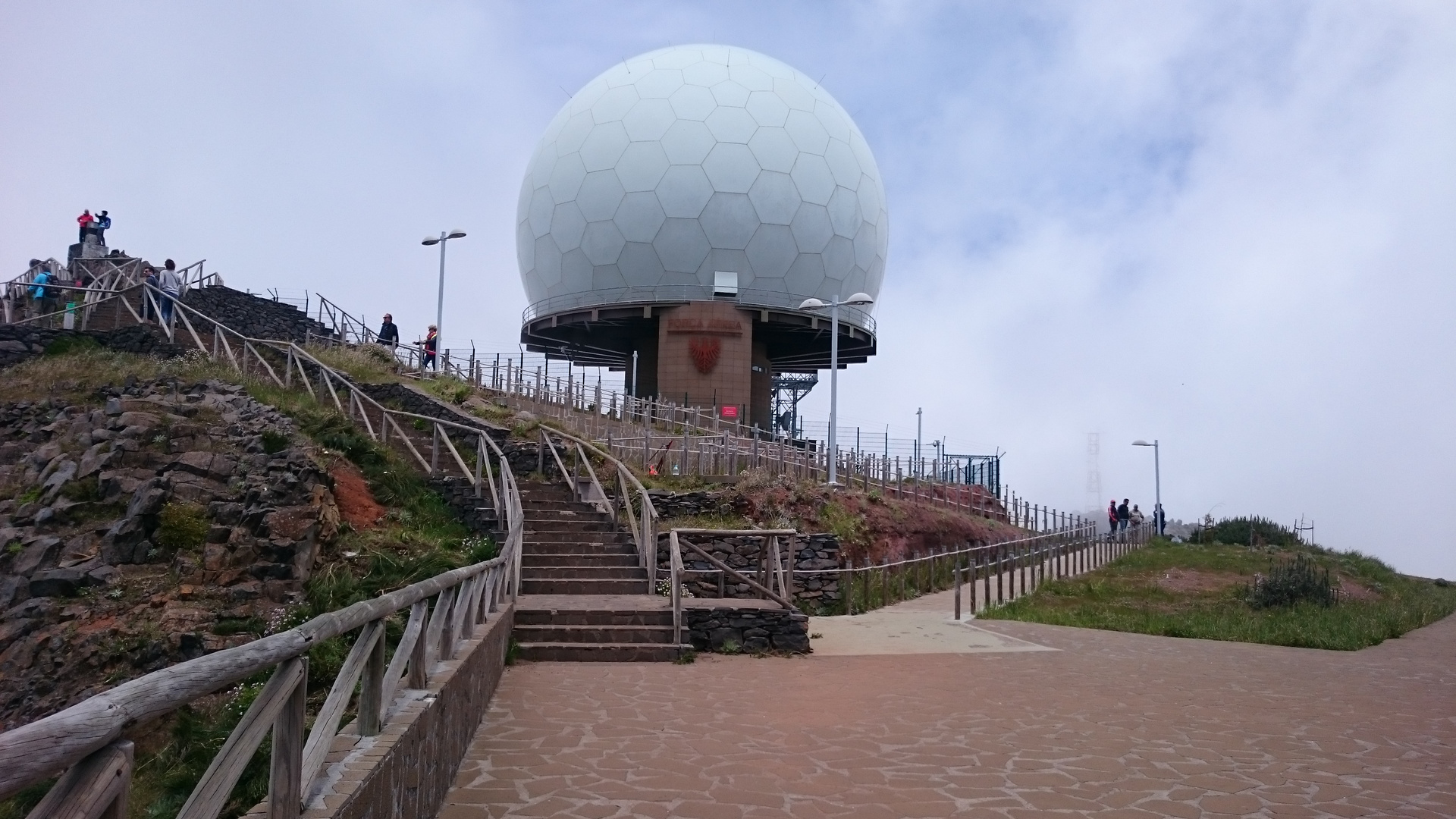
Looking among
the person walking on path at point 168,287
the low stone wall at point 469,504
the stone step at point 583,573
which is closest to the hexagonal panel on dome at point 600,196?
the person walking on path at point 168,287

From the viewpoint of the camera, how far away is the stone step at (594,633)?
37.0ft

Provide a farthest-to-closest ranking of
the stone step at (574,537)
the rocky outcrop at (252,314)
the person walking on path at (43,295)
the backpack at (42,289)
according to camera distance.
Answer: the rocky outcrop at (252,314)
the person walking on path at (43,295)
the backpack at (42,289)
the stone step at (574,537)

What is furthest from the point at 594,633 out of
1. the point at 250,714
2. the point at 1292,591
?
the point at 1292,591

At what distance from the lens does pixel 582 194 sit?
3409 cm

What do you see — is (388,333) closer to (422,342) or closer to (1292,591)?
(422,342)

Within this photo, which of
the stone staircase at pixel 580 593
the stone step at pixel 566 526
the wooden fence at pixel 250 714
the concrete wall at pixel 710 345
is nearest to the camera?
the wooden fence at pixel 250 714

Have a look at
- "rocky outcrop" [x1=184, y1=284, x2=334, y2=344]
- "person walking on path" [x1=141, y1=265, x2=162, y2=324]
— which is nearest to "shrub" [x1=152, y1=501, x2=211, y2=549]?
"person walking on path" [x1=141, y1=265, x2=162, y2=324]

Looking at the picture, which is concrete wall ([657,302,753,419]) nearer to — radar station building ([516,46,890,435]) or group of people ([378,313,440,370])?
radar station building ([516,46,890,435])

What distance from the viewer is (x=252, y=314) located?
89.5 ft

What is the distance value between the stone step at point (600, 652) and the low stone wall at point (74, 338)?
16.1 m

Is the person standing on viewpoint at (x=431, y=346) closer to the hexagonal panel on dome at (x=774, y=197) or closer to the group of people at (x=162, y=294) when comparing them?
the group of people at (x=162, y=294)

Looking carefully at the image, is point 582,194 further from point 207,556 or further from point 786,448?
point 207,556

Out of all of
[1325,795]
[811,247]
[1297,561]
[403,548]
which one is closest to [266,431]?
[403,548]

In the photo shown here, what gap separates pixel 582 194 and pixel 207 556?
22.8m
